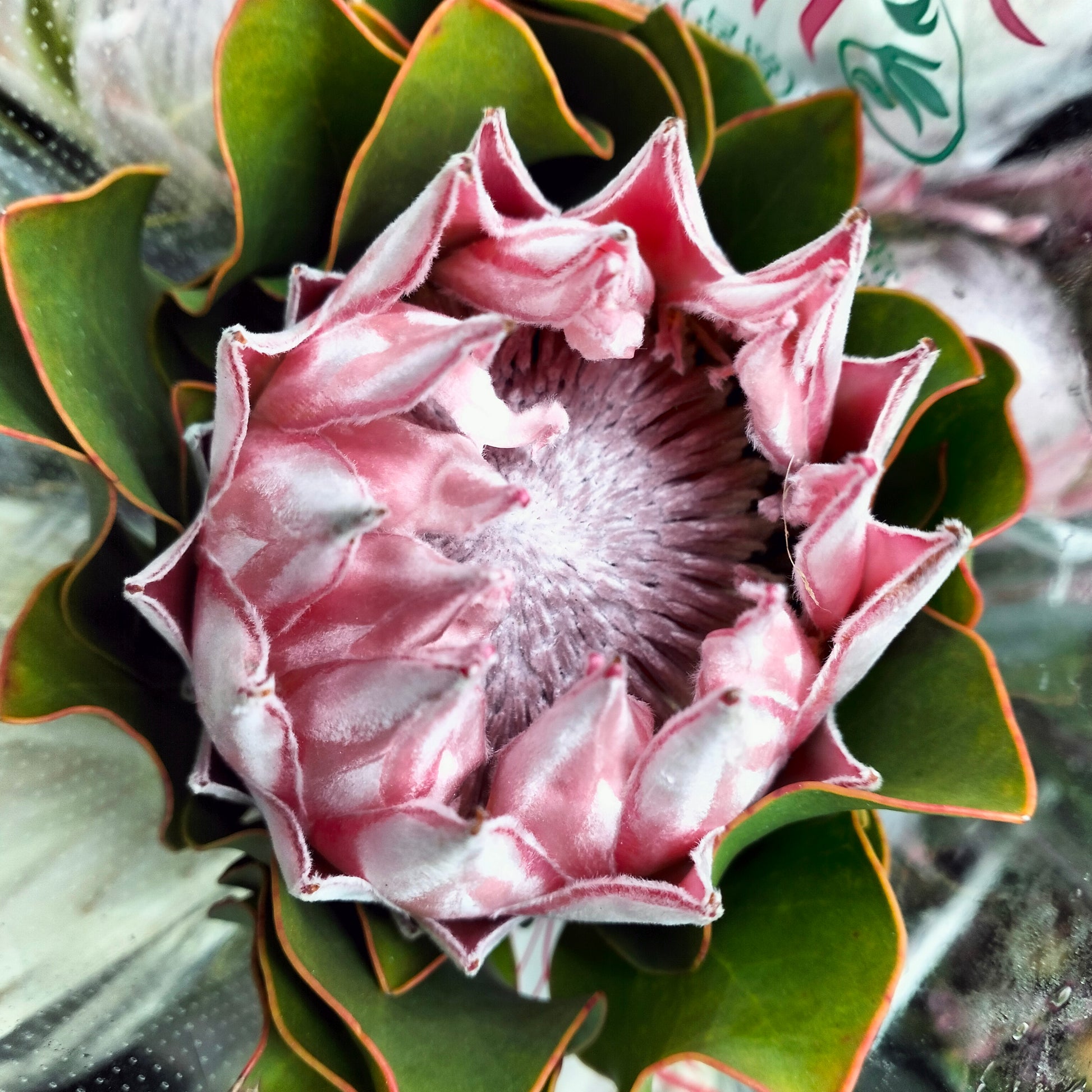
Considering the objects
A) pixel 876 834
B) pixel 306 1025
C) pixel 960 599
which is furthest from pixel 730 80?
pixel 306 1025

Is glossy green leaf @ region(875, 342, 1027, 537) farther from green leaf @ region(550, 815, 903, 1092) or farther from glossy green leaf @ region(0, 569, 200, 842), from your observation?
glossy green leaf @ region(0, 569, 200, 842)

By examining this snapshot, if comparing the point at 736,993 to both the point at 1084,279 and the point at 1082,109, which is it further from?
the point at 1082,109

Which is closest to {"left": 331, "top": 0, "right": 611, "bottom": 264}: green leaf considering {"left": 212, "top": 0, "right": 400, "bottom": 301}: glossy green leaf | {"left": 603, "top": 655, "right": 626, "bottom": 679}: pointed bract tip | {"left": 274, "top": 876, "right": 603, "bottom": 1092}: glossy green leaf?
{"left": 212, "top": 0, "right": 400, "bottom": 301}: glossy green leaf

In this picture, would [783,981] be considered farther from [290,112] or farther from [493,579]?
[290,112]

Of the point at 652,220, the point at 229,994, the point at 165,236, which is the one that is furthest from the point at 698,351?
the point at 229,994

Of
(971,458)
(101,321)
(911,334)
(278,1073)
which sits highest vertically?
(101,321)

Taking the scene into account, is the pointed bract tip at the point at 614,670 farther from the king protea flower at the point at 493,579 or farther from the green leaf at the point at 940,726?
the green leaf at the point at 940,726

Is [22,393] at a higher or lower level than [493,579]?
higher
